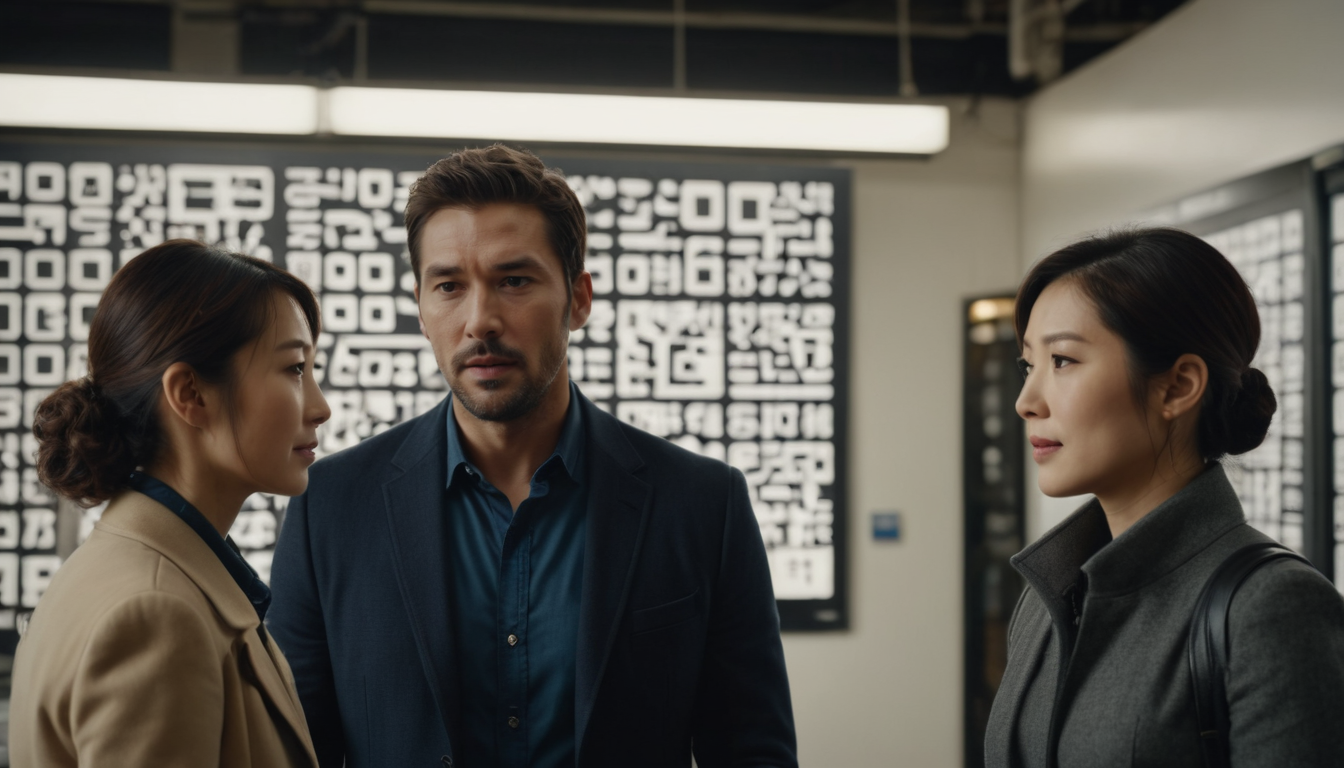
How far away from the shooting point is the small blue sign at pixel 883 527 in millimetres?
4266

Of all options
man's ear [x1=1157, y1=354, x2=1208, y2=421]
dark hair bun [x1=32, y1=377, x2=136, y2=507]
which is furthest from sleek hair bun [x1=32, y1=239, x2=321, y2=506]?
man's ear [x1=1157, y1=354, x2=1208, y2=421]

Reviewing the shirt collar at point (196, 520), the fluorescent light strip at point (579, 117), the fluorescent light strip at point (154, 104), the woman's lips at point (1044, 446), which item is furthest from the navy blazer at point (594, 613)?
the fluorescent light strip at point (154, 104)

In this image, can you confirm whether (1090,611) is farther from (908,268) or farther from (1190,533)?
(908,268)

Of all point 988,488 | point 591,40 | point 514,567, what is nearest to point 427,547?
point 514,567

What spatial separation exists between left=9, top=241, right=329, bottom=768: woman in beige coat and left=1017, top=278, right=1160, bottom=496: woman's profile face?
1.09 meters

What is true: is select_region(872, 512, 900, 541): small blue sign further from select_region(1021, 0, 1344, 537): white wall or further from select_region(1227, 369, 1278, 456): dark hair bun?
select_region(1227, 369, 1278, 456): dark hair bun

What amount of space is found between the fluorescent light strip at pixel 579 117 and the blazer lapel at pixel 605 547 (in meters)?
1.88

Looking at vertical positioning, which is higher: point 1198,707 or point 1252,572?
point 1252,572

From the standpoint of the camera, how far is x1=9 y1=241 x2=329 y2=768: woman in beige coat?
1.03 m

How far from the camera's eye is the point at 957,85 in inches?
175

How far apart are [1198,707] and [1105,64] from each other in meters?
3.44

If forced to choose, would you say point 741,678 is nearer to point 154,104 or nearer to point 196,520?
point 196,520

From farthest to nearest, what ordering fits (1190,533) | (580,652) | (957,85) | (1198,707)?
(957,85) → (580,652) → (1190,533) → (1198,707)

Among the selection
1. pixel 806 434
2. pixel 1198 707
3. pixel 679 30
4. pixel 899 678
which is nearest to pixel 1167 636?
pixel 1198 707
